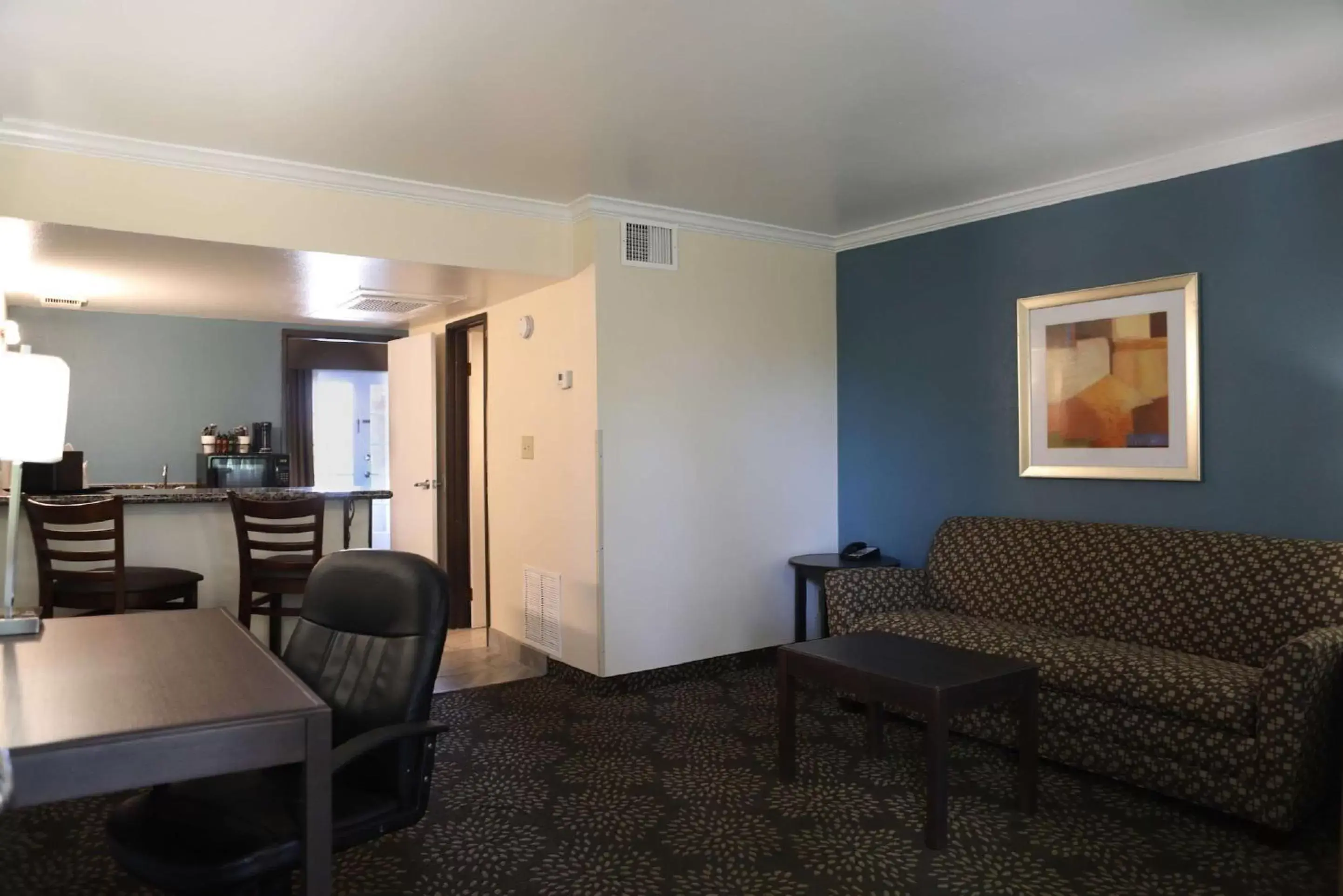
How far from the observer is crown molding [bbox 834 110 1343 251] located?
3424 millimetres

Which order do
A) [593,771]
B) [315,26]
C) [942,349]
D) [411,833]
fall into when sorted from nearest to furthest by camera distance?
[315,26] < [411,833] < [593,771] < [942,349]

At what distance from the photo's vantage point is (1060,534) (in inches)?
158

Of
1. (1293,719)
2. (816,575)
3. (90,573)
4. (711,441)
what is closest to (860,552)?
(816,575)

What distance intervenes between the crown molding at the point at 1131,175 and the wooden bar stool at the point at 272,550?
326 cm

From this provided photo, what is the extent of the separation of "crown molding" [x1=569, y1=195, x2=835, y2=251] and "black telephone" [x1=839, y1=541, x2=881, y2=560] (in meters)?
1.72

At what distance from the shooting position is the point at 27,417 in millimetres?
2346

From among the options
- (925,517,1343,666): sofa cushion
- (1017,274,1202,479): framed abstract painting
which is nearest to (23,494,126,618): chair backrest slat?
(925,517,1343,666): sofa cushion

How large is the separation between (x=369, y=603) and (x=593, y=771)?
150 centimetres

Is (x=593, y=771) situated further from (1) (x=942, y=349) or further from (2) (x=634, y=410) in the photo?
(1) (x=942, y=349)

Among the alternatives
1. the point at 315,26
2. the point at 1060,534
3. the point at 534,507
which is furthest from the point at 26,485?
the point at 1060,534

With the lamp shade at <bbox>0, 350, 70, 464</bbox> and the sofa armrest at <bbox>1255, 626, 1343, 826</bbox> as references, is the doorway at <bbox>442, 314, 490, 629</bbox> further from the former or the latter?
the sofa armrest at <bbox>1255, 626, 1343, 826</bbox>

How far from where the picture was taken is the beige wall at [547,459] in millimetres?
4438

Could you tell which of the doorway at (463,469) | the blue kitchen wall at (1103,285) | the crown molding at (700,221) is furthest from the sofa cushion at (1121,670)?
the doorway at (463,469)

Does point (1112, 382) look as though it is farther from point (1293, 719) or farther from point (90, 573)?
point (90, 573)
